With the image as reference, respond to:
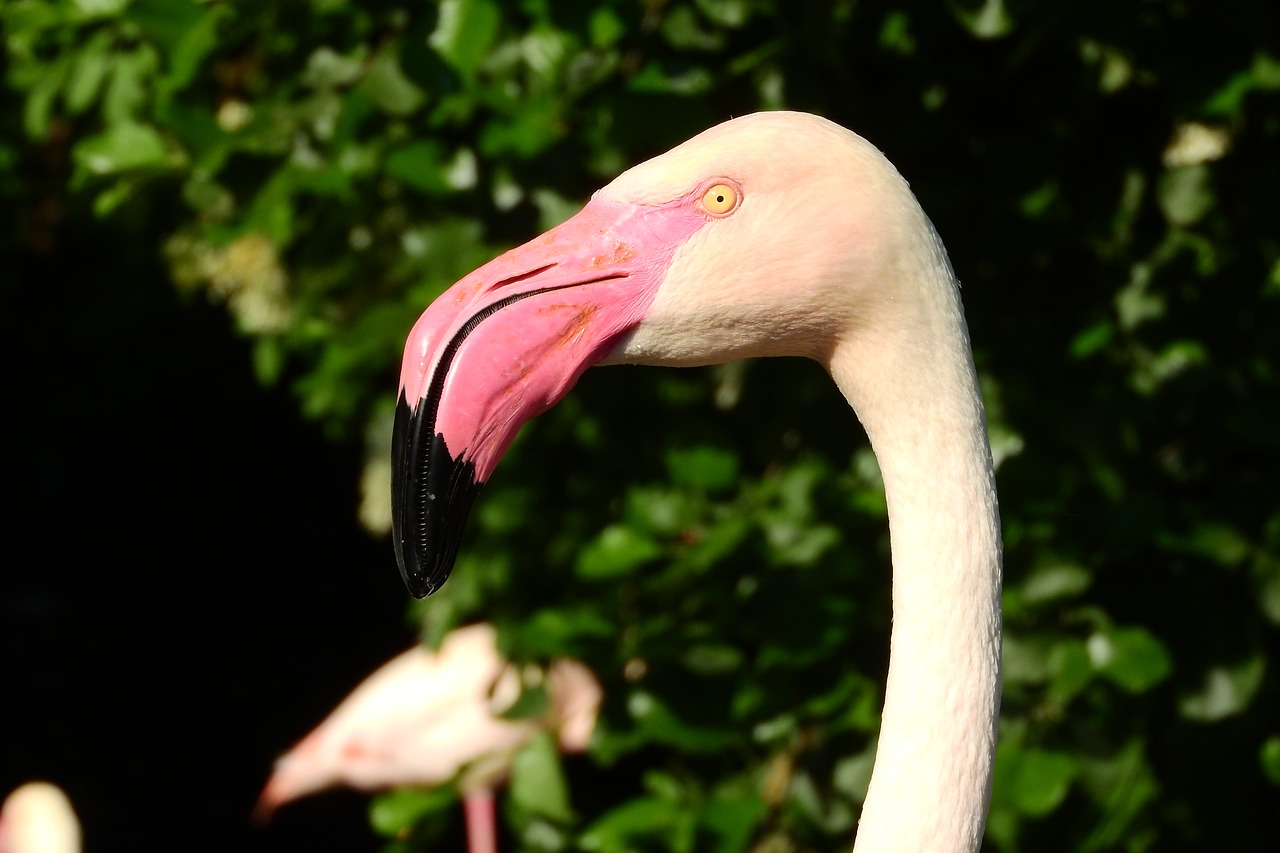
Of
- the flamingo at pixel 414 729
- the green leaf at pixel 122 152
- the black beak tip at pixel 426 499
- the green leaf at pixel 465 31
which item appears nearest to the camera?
the black beak tip at pixel 426 499

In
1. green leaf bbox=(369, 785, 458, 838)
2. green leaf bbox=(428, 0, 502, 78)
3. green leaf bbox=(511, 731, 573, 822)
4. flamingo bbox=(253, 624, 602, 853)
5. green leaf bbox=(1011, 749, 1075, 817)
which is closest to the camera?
green leaf bbox=(428, 0, 502, 78)

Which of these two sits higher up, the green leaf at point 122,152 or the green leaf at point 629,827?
the green leaf at point 122,152

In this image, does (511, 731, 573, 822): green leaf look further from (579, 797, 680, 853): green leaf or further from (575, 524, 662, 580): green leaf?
(575, 524, 662, 580): green leaf

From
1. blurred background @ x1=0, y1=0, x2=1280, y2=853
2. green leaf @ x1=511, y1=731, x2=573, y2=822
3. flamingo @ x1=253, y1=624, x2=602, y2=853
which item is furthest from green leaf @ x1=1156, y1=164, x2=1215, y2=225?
flamingo @ x1=253, y1=624, x2=602, y2=853

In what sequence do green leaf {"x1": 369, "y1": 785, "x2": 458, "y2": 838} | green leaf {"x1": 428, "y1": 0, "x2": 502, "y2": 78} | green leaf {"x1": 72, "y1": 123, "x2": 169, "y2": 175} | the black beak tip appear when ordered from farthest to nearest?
green leaf {"x1": 369, "y1": 785, "x2": 458, "y2": 838}, green leaf {"x1": 72, "y1": 123, "x2": 169, "y2": 175}, green leaf {"x1": 428, "y1": 0, "x2": 502, "y2": 78}, the black beak tip

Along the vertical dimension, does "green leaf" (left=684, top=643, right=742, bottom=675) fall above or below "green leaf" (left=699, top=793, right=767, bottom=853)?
above

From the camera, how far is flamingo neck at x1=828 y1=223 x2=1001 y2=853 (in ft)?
3.69

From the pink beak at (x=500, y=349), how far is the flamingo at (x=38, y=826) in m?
1.82

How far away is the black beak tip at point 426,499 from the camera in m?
1.08

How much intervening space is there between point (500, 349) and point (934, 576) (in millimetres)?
409

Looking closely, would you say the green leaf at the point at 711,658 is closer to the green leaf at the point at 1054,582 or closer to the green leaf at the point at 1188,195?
the green leaf at the point at 1054,582

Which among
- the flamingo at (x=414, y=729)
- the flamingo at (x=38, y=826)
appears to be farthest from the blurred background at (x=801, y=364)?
the flamingo at (x=414, y=729)

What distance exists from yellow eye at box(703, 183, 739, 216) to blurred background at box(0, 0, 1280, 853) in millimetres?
738

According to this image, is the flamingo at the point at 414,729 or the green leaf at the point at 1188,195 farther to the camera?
the flamingo at the point at 414,729
